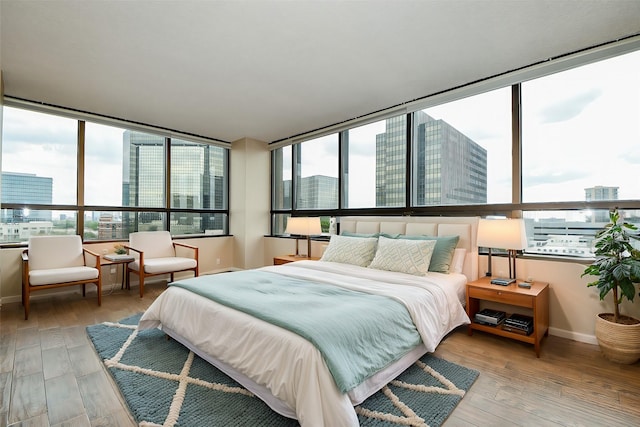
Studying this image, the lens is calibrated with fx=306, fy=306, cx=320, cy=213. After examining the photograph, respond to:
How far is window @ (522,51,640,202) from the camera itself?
2715mm

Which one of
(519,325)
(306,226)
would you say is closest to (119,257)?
(306,226)

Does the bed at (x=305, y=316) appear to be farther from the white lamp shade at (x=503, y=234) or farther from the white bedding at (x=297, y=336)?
the white lamp shade at (x=503, y=234)

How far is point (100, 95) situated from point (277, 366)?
160 inches

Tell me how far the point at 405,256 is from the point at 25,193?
16.4ft

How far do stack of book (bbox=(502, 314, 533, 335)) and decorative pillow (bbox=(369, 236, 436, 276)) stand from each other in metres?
0.82

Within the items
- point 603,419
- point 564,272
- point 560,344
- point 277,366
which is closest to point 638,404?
point 603,419

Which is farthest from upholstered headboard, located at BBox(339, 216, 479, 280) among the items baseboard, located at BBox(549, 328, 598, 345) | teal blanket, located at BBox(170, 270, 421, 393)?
teal blanket, located at BBox(170, 270, 421, 393)

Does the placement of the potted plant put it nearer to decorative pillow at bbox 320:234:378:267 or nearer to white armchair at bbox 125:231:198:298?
decorative pillow at bbox 320:234:378:267

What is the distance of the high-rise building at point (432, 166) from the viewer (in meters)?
3.63

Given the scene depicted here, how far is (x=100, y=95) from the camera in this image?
12.6ft

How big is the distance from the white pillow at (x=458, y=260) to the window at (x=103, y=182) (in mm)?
4510

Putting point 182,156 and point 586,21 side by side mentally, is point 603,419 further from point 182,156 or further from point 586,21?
point 182,156

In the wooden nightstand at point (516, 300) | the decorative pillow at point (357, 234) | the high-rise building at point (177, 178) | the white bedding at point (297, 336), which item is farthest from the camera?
the high-rise building at point (177, 178)

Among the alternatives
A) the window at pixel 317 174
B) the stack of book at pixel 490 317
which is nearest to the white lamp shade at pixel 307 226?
the window at pixel 317 174
